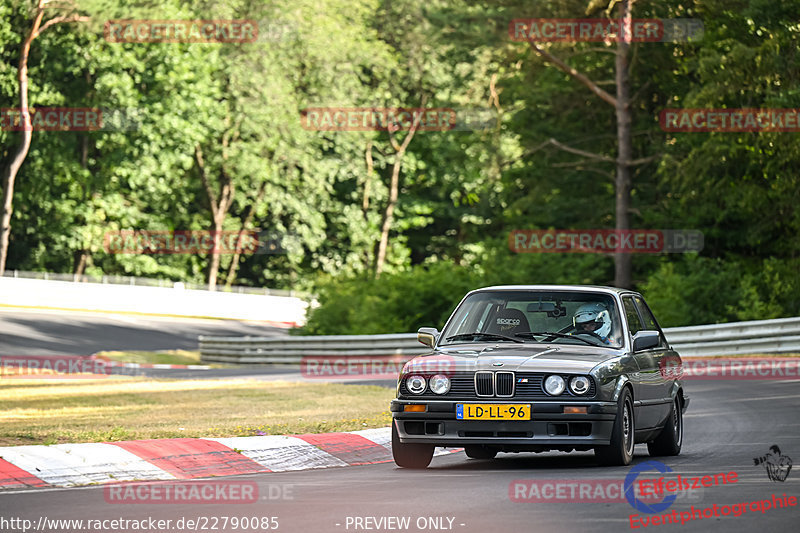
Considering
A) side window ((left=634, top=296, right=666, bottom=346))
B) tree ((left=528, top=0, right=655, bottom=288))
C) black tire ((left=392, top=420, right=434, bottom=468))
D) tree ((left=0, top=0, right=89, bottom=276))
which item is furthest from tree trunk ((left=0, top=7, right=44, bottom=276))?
black tire ((left=392, top=420, right=434, bottom=468))

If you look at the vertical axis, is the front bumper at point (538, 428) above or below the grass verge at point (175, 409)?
above

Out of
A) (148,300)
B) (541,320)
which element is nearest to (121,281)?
(148,300)

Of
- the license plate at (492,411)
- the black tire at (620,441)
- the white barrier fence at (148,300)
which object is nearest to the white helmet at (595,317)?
the black tire at (620,441)

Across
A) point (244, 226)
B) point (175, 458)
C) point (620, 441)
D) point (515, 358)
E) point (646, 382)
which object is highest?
point (244, 226)

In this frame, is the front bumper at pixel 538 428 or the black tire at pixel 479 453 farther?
the black tire at pixel 479 453

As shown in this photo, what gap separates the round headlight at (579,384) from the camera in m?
10.2

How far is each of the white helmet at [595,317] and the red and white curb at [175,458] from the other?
2287 millimetres

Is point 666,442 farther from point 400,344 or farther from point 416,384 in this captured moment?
point 400,344

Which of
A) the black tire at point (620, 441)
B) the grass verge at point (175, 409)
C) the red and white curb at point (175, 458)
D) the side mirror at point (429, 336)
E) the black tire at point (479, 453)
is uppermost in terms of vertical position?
the side mirror at point (429, 336)

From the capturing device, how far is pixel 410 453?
1080 cm

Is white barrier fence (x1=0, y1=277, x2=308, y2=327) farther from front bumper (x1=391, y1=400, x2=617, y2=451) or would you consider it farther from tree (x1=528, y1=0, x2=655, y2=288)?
front bumper (x1=391, y1=400, x2=617, y2=451)

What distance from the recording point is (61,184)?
2277 inches

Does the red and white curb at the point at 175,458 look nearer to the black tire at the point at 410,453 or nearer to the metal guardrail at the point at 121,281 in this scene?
the black tire at the point at 410,453

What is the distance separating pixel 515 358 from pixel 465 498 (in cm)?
215
